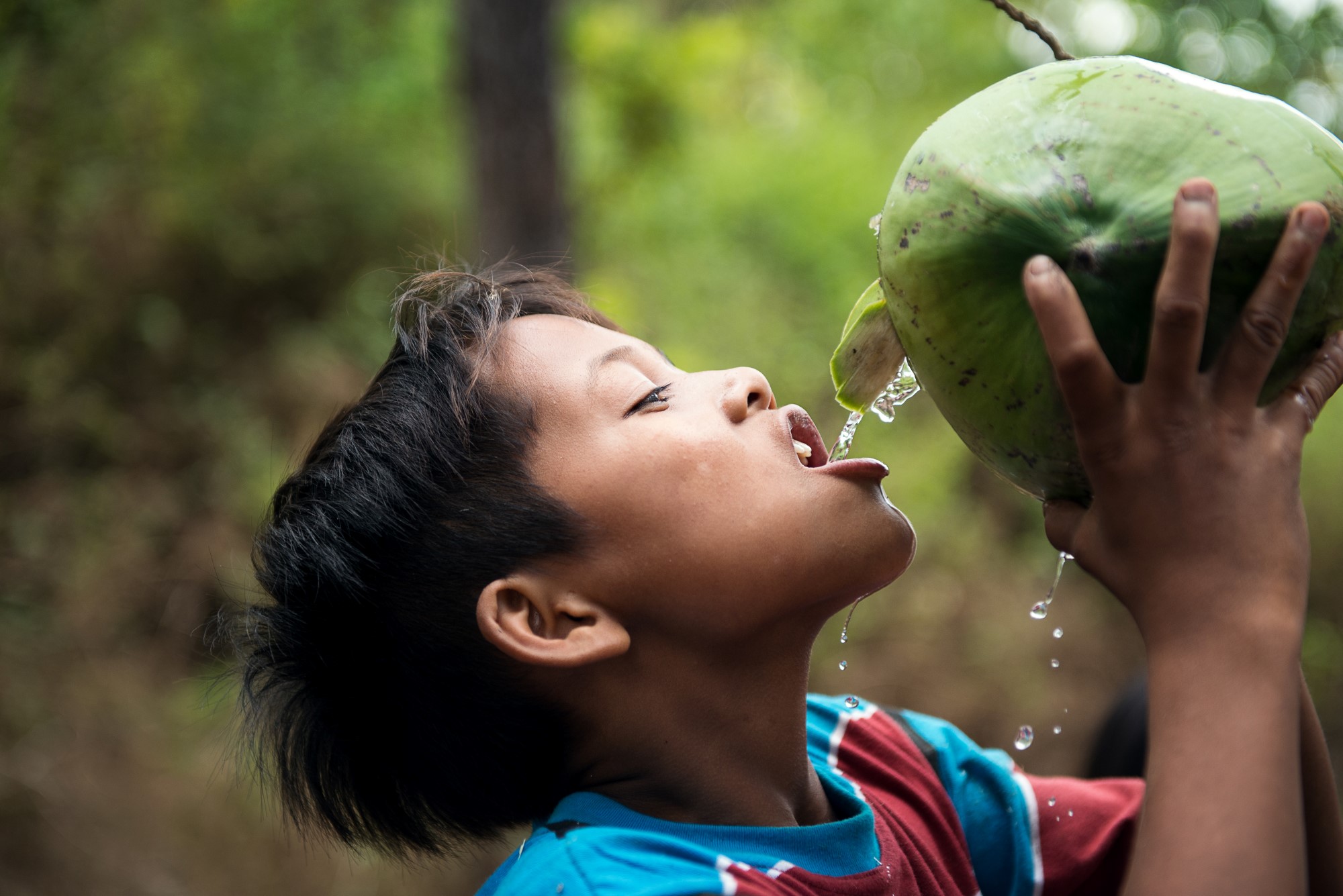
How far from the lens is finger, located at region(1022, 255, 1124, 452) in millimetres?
1134

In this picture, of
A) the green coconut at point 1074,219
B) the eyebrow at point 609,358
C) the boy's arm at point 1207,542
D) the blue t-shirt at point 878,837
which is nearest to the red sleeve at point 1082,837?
the blue t-shirt at point 878,837

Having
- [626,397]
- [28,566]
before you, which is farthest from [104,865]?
[626,397]

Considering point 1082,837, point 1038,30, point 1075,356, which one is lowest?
point 1082,837

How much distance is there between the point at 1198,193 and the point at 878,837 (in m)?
0.99

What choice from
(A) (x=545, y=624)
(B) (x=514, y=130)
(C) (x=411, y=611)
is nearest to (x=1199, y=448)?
(A) (x=545, y=624)

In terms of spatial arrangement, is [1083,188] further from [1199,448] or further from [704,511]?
[704,511]

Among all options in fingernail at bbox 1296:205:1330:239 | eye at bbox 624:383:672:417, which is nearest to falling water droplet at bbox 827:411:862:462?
eye at bbox 624:383:672:417

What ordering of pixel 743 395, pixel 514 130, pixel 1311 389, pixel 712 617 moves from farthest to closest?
1. pixel 514 130
2. pixel 743 395
3. pixel 712 617
4. pixel 1311 389

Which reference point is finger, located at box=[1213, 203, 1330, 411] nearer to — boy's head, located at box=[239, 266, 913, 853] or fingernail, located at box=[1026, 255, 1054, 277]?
fingernail, located at box=[1026, 255, 1054, 277]

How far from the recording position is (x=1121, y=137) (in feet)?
3.88

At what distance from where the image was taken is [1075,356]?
1.13 metres

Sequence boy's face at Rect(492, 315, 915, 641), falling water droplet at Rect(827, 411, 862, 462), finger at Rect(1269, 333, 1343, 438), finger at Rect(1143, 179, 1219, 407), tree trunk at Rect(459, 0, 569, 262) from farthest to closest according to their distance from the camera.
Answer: tree trunk at Rect(459, 0, 569, 262) < falling water droplet at Rect(827, 411, 862, 462) < boy's face at Rect(492, 315, 915, 641) < finger at Rect(1269, 333, 1343, 438) < finger at Rect(1143, 179, 1219, 407)

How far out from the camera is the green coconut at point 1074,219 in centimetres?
116

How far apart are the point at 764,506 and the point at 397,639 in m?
0.57
